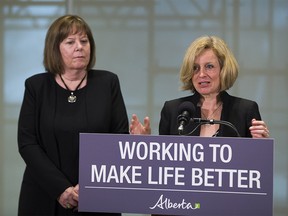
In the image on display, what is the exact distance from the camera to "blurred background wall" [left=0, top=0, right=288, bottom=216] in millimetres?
4703

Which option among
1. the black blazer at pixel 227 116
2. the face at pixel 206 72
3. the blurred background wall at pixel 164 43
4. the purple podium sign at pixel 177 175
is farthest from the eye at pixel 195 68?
the blurred background wall at pixel 164 43

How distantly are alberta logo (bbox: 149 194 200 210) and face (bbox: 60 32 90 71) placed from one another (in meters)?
1.02

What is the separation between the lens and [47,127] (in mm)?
2615

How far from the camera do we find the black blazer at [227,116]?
8.12 ft

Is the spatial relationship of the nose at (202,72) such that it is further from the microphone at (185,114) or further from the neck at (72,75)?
the neck at (72,75)

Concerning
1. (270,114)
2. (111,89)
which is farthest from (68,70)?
(270,114)

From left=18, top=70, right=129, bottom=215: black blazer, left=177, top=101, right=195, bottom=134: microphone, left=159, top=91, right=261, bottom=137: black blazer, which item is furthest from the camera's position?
left=18, top=70, right=129, bottom=215: black blazer

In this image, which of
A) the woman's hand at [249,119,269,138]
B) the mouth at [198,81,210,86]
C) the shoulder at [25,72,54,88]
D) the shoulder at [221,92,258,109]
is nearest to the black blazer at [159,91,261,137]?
the shoulder at [221,92,258,109]

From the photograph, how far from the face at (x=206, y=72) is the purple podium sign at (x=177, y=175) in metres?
0.66

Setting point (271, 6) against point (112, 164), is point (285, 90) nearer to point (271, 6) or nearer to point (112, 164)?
point (271, 6)

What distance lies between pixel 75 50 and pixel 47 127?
1.38ft

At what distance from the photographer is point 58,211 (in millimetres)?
2619

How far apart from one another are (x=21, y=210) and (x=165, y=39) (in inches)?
99.5

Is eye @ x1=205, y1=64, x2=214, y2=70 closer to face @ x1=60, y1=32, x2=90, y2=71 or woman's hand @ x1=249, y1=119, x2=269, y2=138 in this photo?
woman's hand @ x1=249, y1=119, x2=269, y2=138
